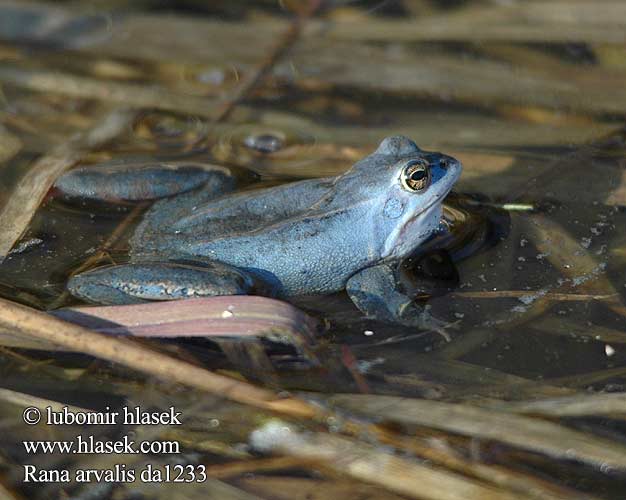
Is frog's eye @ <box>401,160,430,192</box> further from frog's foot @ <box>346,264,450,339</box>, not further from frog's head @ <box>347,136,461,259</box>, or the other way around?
frog's foot @ <box>346,264,450,339</box>

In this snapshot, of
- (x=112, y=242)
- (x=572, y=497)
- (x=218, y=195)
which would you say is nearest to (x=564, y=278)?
(x=572, y=497)

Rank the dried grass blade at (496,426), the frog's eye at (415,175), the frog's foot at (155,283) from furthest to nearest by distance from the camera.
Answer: the frog's eye at (415,175) < the frog's foot at (155,283) < the dried grass blade at (496,426)

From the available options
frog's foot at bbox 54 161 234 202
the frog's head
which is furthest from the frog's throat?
frog's foot at bbox 54 161 234 202

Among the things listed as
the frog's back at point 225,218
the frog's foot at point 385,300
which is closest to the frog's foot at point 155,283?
the frog's back at point 225,218

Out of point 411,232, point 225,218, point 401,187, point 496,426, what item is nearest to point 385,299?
point 411,232

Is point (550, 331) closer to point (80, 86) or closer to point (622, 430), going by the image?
point (622, 430)

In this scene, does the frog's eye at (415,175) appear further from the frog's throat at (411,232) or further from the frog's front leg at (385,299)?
the frog's front leg at (385,299)

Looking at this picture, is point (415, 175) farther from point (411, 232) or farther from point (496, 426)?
point (496, 426)
